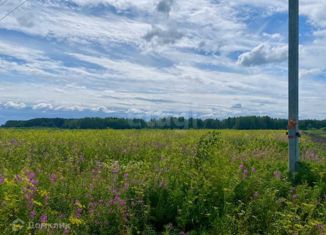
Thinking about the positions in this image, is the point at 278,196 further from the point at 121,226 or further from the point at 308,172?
the point at 121,226

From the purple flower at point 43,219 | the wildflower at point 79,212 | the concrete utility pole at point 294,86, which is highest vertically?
the concrete utility pole at point 294,86

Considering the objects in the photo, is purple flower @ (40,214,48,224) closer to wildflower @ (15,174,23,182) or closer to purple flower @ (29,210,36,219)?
purple flower @ (29,210,36,219)

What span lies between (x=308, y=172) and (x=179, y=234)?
3.98 meters

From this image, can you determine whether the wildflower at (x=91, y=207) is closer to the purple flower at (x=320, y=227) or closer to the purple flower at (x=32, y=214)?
the purple flower at (x=32, y=214)

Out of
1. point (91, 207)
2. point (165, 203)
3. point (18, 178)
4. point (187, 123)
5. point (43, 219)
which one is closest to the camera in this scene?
point (43, 219)

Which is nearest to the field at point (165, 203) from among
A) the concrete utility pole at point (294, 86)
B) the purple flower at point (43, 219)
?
the purple flower at point (43, 219)

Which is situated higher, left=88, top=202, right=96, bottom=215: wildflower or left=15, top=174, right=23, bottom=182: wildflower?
left=15, top=174, right=23, bottom=182: wildflower

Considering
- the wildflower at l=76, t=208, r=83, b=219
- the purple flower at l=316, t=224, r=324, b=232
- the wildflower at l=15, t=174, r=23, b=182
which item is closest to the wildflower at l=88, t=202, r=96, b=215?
the wildflower at l=76, t=208, r=83, b=219

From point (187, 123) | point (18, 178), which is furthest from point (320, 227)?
point (187, 123)

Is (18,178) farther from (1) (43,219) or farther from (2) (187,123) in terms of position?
(2) (187,123)

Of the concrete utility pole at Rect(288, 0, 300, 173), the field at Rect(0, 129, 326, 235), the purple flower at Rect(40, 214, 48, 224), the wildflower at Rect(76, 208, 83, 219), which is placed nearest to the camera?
the purple flower at Rect(40, 214, 48, 224)

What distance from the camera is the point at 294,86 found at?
27.6ft

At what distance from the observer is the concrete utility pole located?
8.34 m

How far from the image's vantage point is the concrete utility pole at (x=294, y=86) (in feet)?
27.4
